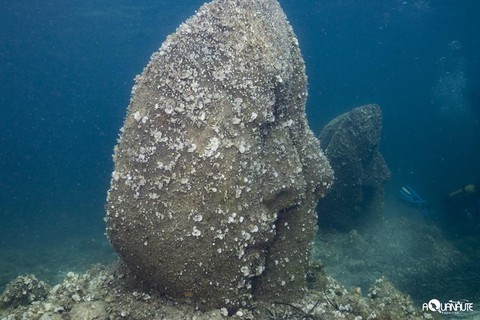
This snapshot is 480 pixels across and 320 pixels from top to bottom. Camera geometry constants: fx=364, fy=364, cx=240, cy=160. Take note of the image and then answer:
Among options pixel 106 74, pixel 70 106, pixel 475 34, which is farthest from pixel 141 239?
pixel 70 106

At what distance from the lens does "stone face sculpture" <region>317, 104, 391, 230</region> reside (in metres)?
10.9

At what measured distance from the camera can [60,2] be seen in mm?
33656

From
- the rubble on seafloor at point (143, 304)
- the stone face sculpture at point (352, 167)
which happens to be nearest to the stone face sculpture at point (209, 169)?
the rubble on seafloor at point (143, 304)

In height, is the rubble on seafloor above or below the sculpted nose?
below

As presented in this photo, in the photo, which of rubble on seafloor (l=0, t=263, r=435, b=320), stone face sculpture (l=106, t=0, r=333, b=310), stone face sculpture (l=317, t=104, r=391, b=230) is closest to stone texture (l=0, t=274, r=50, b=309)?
rubble on seafloor (l=0, t=263, r=435, b=320)

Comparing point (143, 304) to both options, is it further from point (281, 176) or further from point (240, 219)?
point (281, 176)

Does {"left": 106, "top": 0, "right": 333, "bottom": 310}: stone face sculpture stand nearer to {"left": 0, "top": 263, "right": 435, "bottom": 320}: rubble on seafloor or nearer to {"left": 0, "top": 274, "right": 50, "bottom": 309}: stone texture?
{"left": 0, "top": 263, "right": 435, "bottom": 320}: rubble on seafloor

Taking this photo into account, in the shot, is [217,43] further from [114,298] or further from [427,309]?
[427,309]

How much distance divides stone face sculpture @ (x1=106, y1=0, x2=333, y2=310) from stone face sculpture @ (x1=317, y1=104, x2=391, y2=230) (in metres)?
7.07

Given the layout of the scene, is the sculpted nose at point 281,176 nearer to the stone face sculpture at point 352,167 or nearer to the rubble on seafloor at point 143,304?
the rubble on seafloor at point 143,304

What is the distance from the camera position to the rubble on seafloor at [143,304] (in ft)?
11.5

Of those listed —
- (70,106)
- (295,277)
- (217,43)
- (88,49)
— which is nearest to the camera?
(217,43)

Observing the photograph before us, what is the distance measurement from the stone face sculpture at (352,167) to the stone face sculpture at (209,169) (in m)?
7.07

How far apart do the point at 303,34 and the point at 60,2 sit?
4097 centimetres
